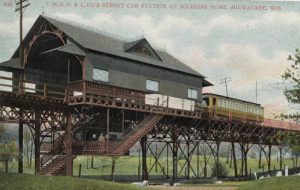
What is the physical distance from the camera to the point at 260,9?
31.5m

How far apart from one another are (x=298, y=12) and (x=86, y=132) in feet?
61.0

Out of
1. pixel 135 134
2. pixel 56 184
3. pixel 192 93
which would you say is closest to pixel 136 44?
pixel 135 134

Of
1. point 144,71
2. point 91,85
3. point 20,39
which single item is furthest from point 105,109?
point 20,39

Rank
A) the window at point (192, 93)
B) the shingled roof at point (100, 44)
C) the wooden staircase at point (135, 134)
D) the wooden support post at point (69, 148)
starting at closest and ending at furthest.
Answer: the wooden support post at point (69, 148)
the wooden staircase at point (135, 134)
the shingled roof at point (100, 44)
the window at point (192, 93)

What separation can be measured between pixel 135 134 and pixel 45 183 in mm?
12659

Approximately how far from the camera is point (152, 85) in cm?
4159

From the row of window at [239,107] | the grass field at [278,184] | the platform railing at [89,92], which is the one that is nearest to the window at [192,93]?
the platform railing at [89,92]

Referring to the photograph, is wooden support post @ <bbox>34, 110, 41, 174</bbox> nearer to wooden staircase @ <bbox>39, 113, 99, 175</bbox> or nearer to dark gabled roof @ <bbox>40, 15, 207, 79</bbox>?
wooden staircase @ <bbox>39, 113, 99, 175</bbox>

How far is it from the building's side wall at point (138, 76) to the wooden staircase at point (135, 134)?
287 centimetres

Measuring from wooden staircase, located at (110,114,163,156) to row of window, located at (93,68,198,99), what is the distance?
3.06 metres

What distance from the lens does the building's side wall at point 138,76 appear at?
36.9 meters

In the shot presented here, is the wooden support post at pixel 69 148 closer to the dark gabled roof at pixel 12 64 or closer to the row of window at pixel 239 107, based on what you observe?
the dark gabled roof at pixel 12 64

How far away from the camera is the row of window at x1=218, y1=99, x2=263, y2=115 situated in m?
50.4

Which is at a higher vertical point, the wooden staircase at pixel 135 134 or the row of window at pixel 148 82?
the row of window at pixel 148 82
